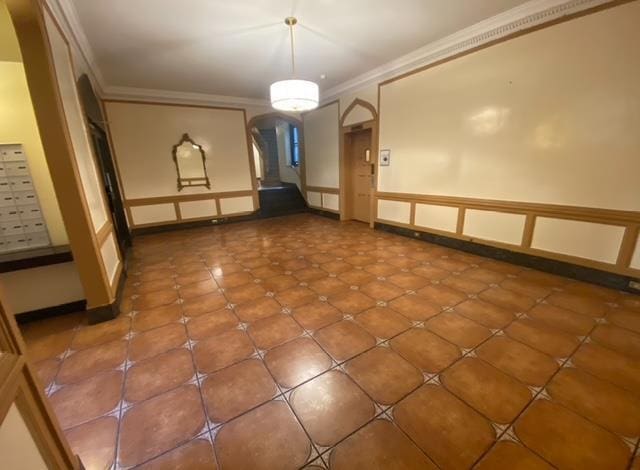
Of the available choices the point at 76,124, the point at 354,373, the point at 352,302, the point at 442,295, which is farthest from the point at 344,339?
the point at 76,124

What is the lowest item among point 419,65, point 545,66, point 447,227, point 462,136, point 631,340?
point 631,340

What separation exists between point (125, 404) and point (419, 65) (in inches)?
204

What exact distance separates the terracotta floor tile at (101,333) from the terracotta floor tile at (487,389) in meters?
2.61

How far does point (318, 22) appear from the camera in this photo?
3064 millimetres

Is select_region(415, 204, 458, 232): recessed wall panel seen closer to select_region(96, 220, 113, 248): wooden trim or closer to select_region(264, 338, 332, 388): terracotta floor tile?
select_region(264, 338, 332, 388): terracotta floor tile

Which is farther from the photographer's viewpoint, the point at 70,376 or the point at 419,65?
the point at 419,65

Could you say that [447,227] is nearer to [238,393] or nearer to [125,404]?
[238,393]

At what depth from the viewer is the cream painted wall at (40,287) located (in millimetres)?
2381

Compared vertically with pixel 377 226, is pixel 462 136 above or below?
above

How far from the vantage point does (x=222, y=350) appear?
202 cm

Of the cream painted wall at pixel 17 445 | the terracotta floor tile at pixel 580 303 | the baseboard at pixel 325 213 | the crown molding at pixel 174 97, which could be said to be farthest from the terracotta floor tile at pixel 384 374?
the crown molding at pixel 174 97

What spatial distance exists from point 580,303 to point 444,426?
2.19 m

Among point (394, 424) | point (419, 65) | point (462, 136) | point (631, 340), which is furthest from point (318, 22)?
point (631, 340)

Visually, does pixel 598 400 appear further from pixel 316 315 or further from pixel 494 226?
pixel 494 226
